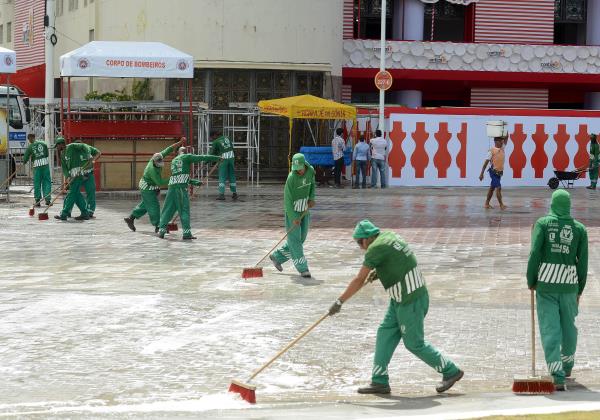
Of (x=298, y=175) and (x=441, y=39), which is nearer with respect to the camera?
(x=298, y=175)

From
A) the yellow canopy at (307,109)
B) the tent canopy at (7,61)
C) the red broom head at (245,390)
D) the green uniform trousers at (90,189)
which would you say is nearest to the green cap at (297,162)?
the red broom head at (245,390)

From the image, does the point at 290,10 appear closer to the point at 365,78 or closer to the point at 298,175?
the point at 365,78

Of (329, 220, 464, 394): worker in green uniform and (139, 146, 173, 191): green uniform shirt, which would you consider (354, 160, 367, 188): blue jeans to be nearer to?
(139, 146, 173, 191): green uniform shirt

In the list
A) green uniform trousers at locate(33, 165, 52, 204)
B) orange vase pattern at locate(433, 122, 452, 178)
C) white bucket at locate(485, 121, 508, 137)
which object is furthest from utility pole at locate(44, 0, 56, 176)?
white bucket at locate(485, 121, 508, 137)

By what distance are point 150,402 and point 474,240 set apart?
1293 cm

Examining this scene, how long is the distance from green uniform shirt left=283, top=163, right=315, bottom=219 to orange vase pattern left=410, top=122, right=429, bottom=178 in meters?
19.4

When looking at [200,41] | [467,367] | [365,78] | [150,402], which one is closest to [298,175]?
[467,367]

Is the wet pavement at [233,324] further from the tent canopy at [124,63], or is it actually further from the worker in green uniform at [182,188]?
the tent canopy at [124,63]

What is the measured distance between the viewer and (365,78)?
4534 cm

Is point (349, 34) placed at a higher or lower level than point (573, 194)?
higher

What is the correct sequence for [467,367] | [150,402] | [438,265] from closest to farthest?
[150,402]
[467,367]
[438,265]

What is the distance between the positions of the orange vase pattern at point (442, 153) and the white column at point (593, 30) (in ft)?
52.7

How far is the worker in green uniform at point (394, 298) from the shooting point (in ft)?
31.7

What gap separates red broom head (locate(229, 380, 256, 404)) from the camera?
9695 millimetres
